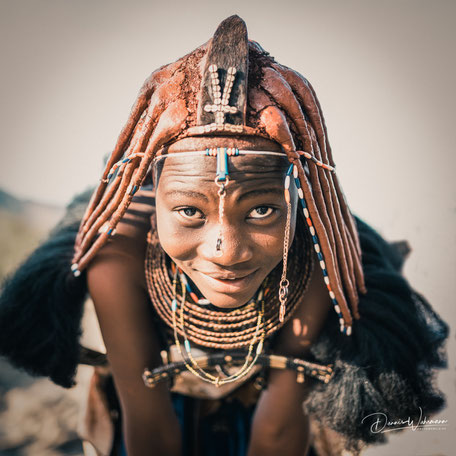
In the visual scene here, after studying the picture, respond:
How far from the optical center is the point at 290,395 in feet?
4.87

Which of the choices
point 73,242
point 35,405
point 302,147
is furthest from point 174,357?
point 35,405

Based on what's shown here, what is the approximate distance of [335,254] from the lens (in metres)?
1.25

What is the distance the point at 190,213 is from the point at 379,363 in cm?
80

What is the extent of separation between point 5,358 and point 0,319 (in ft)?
0.49

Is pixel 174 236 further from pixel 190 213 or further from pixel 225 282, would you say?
pixel 225 282

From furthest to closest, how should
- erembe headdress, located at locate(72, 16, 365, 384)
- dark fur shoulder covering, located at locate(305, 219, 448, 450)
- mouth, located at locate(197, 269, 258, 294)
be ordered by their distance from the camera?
dark fur shoulder covering, located at locate(305, 219, 448, 450) < mouth, located at locate(197, 269, 258, 294) < erembe headdress, located at locate(72, 16, 365, 384)

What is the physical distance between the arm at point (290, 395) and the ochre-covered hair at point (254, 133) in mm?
123

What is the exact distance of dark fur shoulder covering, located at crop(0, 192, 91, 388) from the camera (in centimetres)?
144

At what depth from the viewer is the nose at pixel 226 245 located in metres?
1.05

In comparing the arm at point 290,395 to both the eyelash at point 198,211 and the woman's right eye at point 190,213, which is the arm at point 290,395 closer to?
the eyelash at point 198,211

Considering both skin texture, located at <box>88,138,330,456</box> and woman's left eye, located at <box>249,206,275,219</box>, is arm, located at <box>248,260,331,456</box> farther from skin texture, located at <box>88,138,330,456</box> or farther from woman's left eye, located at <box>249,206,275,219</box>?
woman's left eye, located at <box>249,206,275,219</box>

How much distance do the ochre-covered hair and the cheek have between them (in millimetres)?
118

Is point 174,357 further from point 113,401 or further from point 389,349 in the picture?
point 389,349

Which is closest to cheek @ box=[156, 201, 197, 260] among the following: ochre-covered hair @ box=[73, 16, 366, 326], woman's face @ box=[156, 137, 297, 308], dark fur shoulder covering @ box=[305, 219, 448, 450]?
woman's face @ box=[156, 137, 297, 308]
